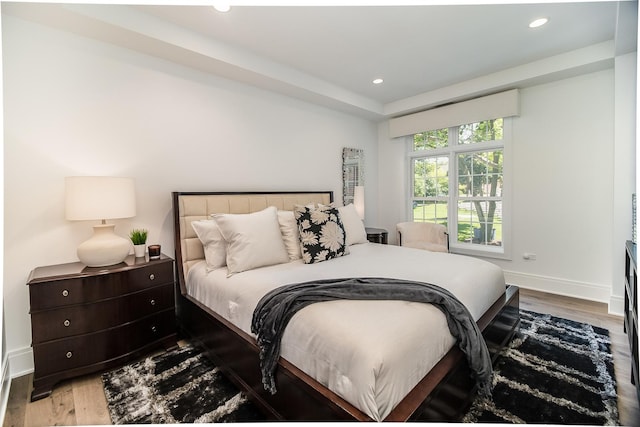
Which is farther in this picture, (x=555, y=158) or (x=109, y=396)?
(x=555, y=158)

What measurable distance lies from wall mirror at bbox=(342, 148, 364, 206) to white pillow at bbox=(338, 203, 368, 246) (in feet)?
3.58

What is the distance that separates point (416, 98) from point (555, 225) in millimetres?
2369

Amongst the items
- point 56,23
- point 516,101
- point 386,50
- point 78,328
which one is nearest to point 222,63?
point 56,23

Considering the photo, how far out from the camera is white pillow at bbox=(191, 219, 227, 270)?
2.45 metres

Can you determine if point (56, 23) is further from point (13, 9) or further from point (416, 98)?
point (416, 98)

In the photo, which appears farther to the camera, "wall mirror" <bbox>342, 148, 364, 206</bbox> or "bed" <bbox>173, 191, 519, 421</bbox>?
"wall mirror" <bbox>342, 148, 364, 206</bbox>

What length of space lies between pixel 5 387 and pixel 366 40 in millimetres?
3720

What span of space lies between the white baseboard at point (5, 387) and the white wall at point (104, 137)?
9cm

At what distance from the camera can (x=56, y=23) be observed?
7.08 feet

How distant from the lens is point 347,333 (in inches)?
52.6

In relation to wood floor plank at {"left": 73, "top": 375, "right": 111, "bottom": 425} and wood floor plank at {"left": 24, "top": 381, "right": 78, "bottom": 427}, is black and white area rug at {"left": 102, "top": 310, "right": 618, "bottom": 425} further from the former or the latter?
wood floor plank at {"left": 24, "top": 381, "right": 78, "bottom": 427}

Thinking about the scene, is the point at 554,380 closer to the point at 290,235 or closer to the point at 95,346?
the point at 290,235

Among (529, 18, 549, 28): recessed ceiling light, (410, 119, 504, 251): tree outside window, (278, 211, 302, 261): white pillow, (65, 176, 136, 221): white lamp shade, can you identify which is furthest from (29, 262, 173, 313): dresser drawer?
(410, 119, 504, 251): tree outside window

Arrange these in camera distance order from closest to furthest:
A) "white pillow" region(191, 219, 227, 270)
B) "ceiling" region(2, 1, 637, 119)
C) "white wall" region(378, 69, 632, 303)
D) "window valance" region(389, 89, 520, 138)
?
"ceiling" region(2, 1, 637, 119)
"white pillow" region(191, 219, 227, 270)
"white wall" region(378, 69, 632, 303)
"window valance" region(389, 89, 520, 138)
